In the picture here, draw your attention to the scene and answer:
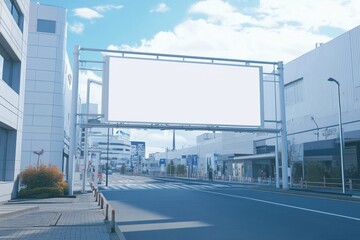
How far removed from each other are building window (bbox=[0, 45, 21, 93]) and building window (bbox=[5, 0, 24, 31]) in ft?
7.07

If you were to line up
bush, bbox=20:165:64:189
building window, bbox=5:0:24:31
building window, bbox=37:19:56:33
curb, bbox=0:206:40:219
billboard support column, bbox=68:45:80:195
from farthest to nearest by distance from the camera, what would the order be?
1. building window, bbox=37:19:56:33
2. billboard support column, bbox=68:45:80:195
3. bush, bbox=20:165:64:189
4. building window, bbox=5:0:24:31
5. curb, bbox=0:206:40:219

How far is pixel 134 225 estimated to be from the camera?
1325 cm

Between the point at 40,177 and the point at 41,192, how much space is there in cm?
132

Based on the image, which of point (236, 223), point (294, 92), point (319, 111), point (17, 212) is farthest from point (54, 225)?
point (294, 92)

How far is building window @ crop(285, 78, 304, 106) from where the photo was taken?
192ft

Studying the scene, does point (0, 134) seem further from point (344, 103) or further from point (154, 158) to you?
point (154, 158)

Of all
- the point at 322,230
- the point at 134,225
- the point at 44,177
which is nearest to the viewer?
the point at 322,230

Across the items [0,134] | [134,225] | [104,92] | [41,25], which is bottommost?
[134,225]

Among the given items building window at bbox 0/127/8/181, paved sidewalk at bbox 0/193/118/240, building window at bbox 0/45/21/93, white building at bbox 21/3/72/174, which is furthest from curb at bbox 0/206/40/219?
white building at bbox 21/3/72/174

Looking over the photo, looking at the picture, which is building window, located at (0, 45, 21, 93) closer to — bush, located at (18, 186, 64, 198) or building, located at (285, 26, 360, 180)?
bush, located at (18, 186, 64, 198)

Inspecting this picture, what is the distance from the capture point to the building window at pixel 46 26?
146ft

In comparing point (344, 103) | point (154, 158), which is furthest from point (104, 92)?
point (154, 158)

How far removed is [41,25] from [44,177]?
2419 centimetres

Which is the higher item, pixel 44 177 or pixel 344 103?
pixel 344 103
